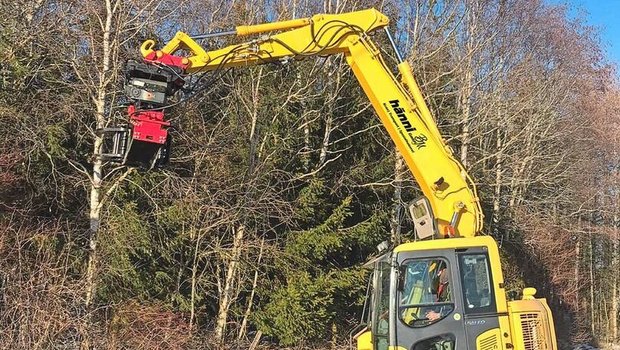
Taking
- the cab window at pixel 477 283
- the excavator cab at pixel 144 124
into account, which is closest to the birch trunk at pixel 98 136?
the excavator cab at pixel 144 124

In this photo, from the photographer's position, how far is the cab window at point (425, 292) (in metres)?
6.59

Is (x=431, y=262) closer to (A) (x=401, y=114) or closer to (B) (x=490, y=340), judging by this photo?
(B) (x=490, y=340)

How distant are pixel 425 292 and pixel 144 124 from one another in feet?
11.3

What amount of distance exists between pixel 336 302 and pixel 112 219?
18.5 ft

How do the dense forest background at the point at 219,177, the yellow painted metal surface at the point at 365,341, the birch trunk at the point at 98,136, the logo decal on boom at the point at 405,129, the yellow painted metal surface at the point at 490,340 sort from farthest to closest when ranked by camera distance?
1. the birch trunk at the point at 98,136
2. the dense forest background at the point at 219,177
3. the yellow painted metal surface at the point at 365,341
4. the logo decal on boom at the point at 405,129
5. the yellow painted metal surface at the point at 490,340

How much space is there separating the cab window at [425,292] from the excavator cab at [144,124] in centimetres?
286

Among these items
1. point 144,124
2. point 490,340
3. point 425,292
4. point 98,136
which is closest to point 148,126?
A: point 144,124

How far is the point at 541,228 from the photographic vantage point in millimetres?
22938

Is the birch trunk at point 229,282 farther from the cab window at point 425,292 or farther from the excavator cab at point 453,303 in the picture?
the cab window at point 425,292

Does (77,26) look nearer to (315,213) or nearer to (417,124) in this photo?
(315,213)

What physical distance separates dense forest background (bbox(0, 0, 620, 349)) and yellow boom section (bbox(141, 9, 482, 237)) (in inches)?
23.0

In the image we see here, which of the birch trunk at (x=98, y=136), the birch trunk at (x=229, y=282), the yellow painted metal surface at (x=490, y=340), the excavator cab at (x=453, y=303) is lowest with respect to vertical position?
the birch trunk at (x=229, y=282)

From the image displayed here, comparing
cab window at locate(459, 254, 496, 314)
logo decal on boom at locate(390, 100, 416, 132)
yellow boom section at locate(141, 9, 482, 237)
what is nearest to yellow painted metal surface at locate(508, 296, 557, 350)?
cab window at locate(459, 254, 496, 314)

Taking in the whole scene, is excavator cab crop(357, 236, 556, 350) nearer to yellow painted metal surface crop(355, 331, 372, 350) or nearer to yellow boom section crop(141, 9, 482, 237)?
yellow boom section crop(141, 9, 482, 237)
